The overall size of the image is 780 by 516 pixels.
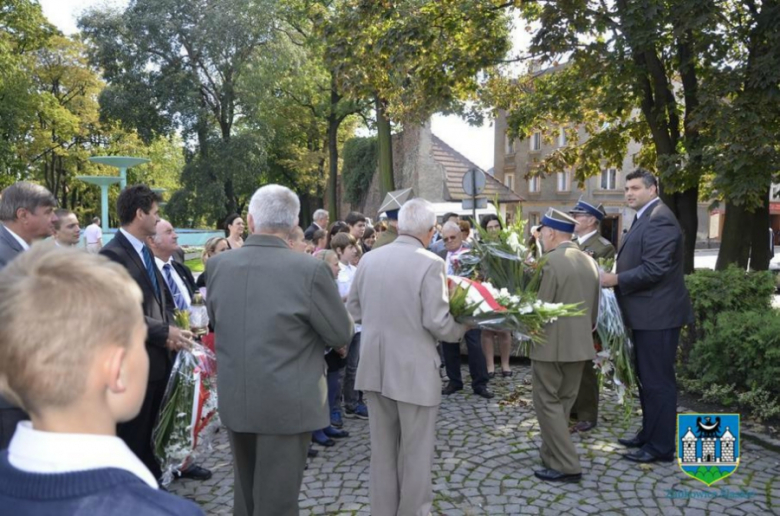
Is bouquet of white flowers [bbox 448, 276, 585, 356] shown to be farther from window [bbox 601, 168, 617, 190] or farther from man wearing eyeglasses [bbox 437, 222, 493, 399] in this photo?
window [bbox 601, 168, 617, 190]

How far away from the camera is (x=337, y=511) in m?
4.21

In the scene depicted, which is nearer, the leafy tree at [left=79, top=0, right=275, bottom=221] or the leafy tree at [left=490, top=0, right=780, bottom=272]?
the leafy tree at [left=490, top=0, right=780, bottom=272]

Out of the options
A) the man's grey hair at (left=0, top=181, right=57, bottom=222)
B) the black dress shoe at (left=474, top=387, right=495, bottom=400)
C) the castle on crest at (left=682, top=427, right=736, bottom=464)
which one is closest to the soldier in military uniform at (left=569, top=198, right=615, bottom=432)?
the castle on crest at (left=682, top=427, right=736, bottom=464)

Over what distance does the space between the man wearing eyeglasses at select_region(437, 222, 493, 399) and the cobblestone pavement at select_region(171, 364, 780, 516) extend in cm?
103

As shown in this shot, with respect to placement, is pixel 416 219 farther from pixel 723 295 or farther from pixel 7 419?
pixel 723 295

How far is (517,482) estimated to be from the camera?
4.65 m

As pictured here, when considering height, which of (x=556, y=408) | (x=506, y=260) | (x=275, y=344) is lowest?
(x=556, y=408)

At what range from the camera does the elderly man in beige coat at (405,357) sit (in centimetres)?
385

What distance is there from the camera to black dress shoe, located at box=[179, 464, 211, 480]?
4.81 metres

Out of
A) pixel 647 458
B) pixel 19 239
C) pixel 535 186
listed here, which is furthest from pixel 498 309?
pixel 535 186

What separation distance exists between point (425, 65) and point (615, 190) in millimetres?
31560

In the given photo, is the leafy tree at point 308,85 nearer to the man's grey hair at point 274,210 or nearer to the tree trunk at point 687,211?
the tree trunk at point 687,211

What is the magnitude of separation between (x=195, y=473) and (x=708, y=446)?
4.26 metres

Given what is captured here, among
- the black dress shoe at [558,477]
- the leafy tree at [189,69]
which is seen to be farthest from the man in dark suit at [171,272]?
the leafy tree at [189,69]
